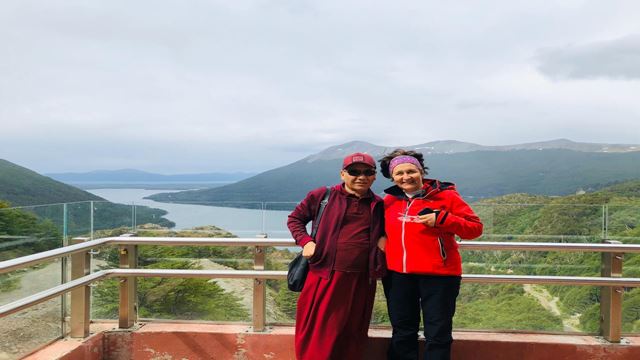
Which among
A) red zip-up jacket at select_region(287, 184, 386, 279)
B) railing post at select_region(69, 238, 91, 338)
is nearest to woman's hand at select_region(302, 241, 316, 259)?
red zip-up jacket at select_region(287, 184, 386, 279)

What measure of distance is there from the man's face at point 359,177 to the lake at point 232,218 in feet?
2.25

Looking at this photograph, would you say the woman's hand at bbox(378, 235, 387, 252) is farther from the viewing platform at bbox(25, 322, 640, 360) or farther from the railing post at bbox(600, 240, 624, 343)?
the railing post at bbox(600, 240, 624, 343)

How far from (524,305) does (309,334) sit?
1.72 meters

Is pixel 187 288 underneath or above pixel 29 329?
above

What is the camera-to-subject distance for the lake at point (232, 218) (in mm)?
3471

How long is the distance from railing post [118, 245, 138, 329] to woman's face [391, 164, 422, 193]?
2.11 m

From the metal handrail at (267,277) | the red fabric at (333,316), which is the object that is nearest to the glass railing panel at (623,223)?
the metal handrail at (267,277)

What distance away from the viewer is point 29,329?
10.1ft

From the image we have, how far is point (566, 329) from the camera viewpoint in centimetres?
346

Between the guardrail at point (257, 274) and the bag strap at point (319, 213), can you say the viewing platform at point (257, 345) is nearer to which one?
the guardrail at point (257, 274)

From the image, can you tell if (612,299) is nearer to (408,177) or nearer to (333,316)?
(408,177)

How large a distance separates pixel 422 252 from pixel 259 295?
1418 millimetres

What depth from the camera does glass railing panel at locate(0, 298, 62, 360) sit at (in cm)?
291

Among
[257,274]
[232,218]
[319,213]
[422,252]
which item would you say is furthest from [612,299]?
[232,218]
